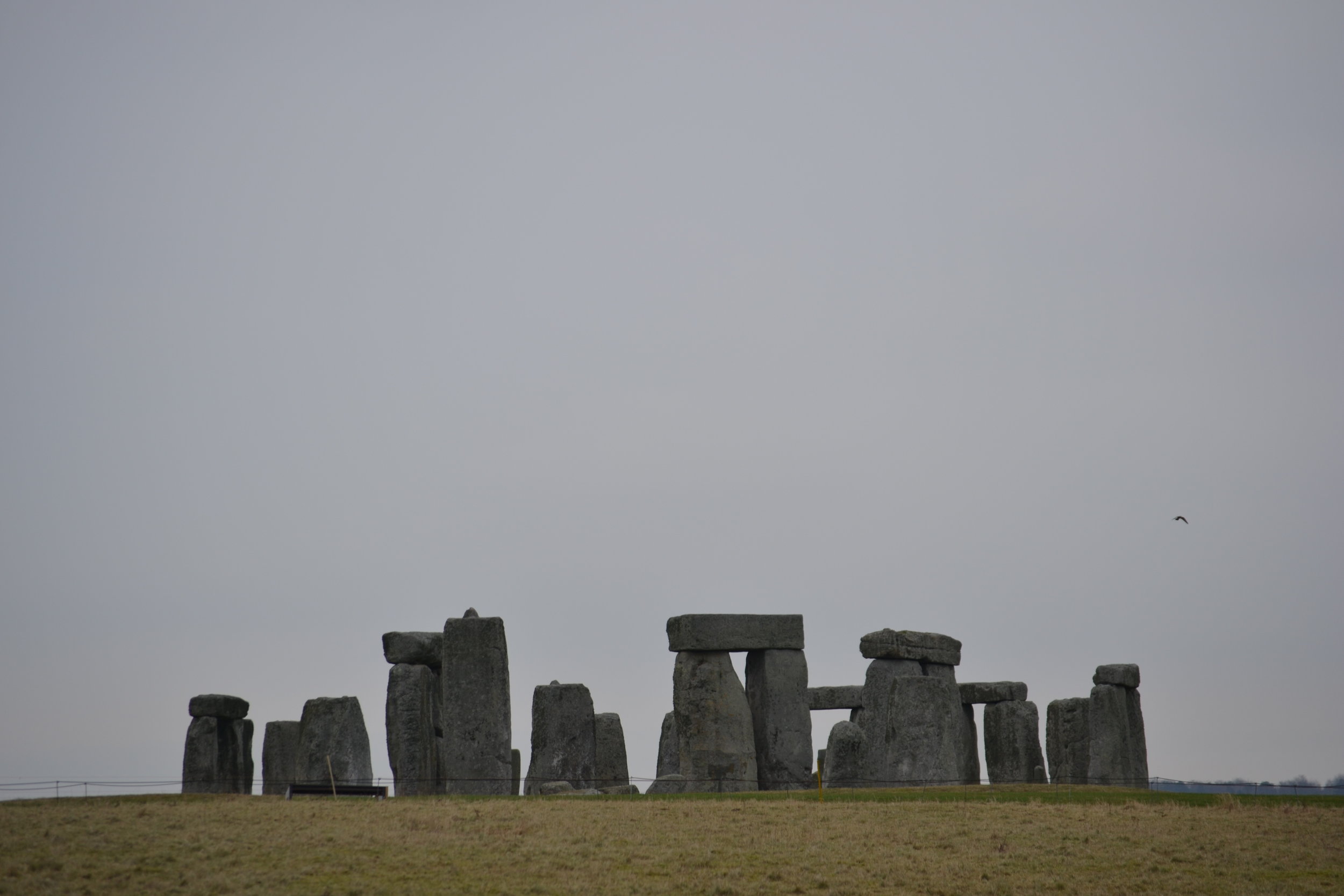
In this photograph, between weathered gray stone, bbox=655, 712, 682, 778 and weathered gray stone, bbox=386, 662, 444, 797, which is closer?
weathered gray stone, bbox=386, 662, 444, 797

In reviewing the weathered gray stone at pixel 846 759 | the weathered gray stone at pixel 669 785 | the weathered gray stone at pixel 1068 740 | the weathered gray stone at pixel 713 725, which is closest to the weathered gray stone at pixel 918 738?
the weathered gray stone at pixel 846 759

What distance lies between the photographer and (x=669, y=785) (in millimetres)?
25391

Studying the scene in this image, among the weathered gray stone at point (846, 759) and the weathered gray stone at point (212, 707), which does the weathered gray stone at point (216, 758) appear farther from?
the weathered gray stone at point (846, 759)

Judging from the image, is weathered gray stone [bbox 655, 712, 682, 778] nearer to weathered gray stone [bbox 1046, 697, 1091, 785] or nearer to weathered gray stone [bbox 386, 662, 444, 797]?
weathered gray stone [bbox 386, 662, 444, 797]

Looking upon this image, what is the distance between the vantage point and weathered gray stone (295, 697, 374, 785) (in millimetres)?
24625

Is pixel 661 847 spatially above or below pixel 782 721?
below

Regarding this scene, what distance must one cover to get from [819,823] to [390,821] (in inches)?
210

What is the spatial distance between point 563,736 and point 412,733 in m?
2.43

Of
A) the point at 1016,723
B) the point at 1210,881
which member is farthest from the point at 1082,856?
the point at 1016,723

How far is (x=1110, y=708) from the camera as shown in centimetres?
2892

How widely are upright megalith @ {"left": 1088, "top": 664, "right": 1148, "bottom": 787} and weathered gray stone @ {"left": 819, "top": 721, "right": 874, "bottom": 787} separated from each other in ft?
17.2

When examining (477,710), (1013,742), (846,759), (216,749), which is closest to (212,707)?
(216,749)

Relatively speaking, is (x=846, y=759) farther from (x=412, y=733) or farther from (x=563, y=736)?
(x=412, y=733)

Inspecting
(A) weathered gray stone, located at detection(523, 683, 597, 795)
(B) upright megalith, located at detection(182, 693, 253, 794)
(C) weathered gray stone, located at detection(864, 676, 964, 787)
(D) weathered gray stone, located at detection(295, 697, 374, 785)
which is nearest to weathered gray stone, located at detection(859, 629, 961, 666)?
(C) weathered gray stone, located at detection(864, 676, 964, 787)
